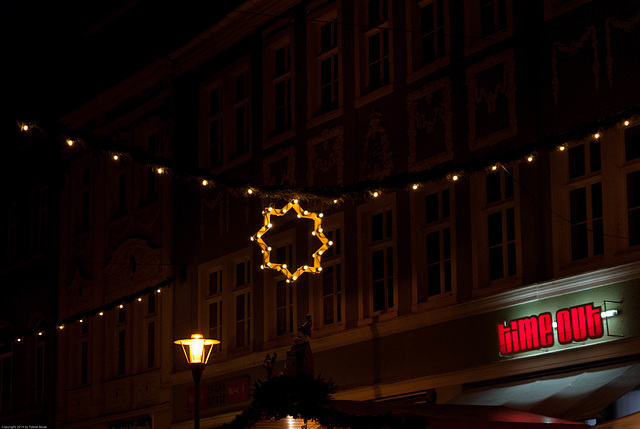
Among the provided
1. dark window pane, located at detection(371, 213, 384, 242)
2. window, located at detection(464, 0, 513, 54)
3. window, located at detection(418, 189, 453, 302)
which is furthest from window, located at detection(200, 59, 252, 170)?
window, located at detection(464, 0, 513, 54)

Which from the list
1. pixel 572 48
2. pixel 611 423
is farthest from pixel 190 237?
pixel 611 423

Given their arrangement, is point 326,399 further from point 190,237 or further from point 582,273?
point 190,237

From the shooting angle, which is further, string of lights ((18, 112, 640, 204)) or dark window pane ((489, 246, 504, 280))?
dark window pane ((489, 246, 504, 280))

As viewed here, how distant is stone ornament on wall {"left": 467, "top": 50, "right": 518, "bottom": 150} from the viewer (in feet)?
55.4

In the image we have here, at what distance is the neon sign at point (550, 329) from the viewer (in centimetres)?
1504

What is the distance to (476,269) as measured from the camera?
1714 cm

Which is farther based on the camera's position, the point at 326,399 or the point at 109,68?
the point at 109,68

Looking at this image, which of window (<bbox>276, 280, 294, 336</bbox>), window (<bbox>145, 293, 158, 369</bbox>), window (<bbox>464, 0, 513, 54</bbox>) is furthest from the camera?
window (<bbox>145, 293, 158, 369</bbox>)

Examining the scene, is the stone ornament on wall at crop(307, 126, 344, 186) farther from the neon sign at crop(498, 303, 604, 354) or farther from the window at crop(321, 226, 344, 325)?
the neon sign at crop(498, 303, 604, 354)

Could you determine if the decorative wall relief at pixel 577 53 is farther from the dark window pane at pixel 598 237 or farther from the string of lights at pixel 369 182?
the dark window pane at pixel 598 237

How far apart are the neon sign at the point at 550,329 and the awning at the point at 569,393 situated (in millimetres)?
446

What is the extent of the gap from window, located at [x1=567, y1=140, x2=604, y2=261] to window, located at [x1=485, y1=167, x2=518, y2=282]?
1014 mm

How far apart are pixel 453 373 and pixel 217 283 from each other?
7385mm

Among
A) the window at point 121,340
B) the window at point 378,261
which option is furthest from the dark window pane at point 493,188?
the window at point 121,340
